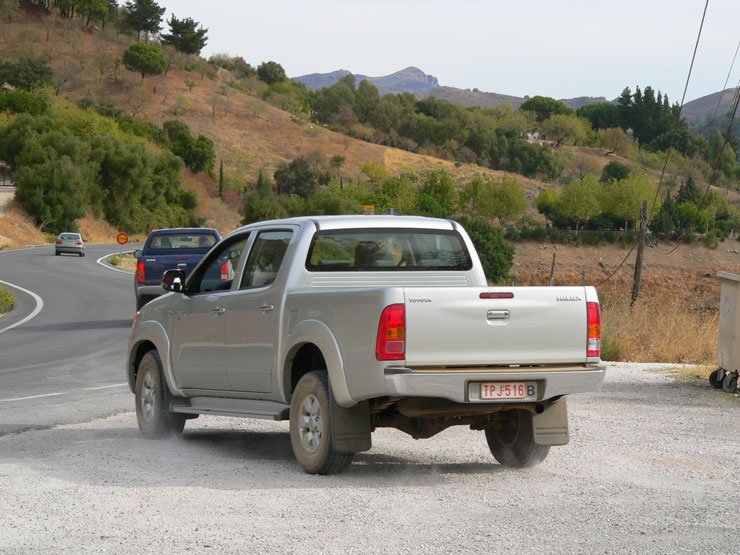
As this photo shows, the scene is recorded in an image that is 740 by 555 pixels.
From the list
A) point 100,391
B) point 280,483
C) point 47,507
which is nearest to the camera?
point 47,507

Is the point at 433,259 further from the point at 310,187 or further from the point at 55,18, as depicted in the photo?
the point at 55,18

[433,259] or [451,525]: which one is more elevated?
[433,259]

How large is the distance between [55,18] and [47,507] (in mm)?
165871

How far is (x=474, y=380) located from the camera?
7977 millimetres

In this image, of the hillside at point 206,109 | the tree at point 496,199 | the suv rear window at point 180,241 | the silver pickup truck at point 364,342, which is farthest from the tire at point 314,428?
the tree at point 496,199

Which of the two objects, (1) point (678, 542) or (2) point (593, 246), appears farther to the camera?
(2) point (593, 246)

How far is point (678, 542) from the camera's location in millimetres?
6375

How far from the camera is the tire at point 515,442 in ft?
29.6

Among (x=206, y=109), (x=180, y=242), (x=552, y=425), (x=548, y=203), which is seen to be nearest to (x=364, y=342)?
(x=552, y=425)

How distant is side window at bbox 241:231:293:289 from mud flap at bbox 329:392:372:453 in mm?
1501

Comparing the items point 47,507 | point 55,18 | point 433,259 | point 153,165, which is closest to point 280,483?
point 47,507

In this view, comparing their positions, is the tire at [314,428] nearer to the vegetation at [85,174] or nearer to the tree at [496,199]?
the vegetation at [85,174]

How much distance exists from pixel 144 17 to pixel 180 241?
153488 millimetres

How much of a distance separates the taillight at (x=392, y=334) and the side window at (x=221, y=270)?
8.22ft
